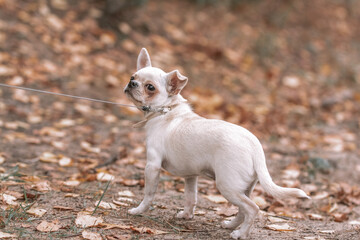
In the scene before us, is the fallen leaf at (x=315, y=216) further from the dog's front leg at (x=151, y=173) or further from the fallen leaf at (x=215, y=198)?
the dog's front leg at (x=151, y=173)

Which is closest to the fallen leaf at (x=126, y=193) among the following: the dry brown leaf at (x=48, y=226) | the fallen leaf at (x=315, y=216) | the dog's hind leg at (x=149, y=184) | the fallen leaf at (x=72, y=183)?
the fallen leaf at (x=72, y=183)

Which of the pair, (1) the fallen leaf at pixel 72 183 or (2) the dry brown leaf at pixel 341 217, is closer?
(2) the dry brown leaf at pixel 341 217

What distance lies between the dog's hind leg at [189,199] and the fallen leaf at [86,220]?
67 cm

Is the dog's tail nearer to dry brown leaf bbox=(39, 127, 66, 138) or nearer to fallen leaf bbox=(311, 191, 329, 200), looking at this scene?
fallen leaf bbox=(311, 191, 329, 200)

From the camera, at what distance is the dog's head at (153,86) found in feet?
10.9

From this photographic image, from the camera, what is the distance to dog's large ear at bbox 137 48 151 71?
11.9ft

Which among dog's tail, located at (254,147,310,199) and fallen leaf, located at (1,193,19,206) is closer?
dog's tail, located at (254,147,310,199)

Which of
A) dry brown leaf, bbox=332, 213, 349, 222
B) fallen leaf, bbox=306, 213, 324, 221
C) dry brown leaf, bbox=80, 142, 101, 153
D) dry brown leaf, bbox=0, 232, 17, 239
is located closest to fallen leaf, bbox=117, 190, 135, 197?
dry brown leaf, bbox=0, 232, 17, 239

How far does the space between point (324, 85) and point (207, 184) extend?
4.98m

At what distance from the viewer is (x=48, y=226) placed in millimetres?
3025

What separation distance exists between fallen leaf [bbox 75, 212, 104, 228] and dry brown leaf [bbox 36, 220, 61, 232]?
0.45 ft

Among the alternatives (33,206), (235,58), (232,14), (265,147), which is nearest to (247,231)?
(33,206)

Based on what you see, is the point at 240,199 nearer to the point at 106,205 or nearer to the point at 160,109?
the point at 160,109

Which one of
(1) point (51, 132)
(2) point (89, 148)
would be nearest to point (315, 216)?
(2) point (89, 148)
